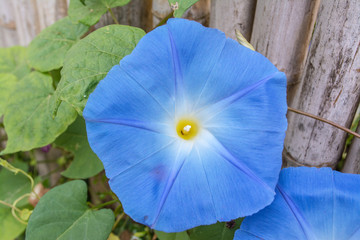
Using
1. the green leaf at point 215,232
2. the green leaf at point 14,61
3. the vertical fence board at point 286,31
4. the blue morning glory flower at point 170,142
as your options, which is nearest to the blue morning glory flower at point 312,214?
the blue morning glory flower at point 170,142

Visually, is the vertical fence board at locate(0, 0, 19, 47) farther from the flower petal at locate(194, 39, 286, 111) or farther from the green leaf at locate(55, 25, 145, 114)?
the flower petal at locate(194, 39, 286, 111)

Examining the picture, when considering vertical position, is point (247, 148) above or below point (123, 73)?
below

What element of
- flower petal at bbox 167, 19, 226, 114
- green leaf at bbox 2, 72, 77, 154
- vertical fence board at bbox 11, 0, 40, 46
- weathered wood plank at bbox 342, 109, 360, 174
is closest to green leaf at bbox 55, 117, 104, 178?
green leaf at bbox 2, 72, 77, 154

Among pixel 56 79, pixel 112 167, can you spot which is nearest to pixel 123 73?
pixel 112 167

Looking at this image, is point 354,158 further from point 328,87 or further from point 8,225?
point 8,225

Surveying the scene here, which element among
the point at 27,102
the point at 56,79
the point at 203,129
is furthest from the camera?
the point at 56,79

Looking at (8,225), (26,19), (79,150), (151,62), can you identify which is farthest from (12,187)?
(151,62)

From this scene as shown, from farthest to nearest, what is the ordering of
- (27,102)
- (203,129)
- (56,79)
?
(56,79) < (27,102) < (203,129)

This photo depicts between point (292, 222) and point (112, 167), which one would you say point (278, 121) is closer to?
point (292, 222)
